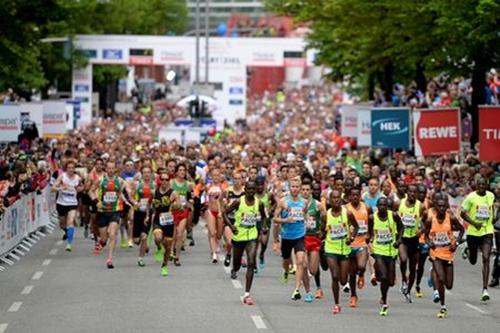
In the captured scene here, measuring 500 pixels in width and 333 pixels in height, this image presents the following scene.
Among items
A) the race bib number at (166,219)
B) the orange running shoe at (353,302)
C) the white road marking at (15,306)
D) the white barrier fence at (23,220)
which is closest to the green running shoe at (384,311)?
the orange running shoe at (353,302)

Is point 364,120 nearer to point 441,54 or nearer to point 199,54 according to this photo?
point 441,54

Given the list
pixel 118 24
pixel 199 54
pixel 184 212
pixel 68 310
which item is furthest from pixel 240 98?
pixel 68 310

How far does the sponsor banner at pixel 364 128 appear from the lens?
45938mm

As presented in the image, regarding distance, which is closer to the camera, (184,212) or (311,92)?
(184,212)

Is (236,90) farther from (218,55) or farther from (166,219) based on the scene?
(166,219)

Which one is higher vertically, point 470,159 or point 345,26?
point 345,26

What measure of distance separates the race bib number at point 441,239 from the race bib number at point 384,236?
57 cm

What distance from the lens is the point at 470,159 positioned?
1433 inches

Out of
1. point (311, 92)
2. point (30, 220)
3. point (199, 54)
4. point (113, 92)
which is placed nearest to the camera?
point (30, 220)

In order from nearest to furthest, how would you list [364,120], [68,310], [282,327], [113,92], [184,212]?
[282,327] → [68,310] → [184,212] → [364,120] → [113,92]

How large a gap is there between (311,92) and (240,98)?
41.0 m

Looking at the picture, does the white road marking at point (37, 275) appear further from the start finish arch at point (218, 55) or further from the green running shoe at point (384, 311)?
the start finish arch at point (218, 55)

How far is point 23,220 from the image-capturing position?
33.8 m

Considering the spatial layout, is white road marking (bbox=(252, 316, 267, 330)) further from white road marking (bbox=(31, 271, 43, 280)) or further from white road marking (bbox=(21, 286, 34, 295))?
white road marking (bbox=(31, 271, 43, 280))
